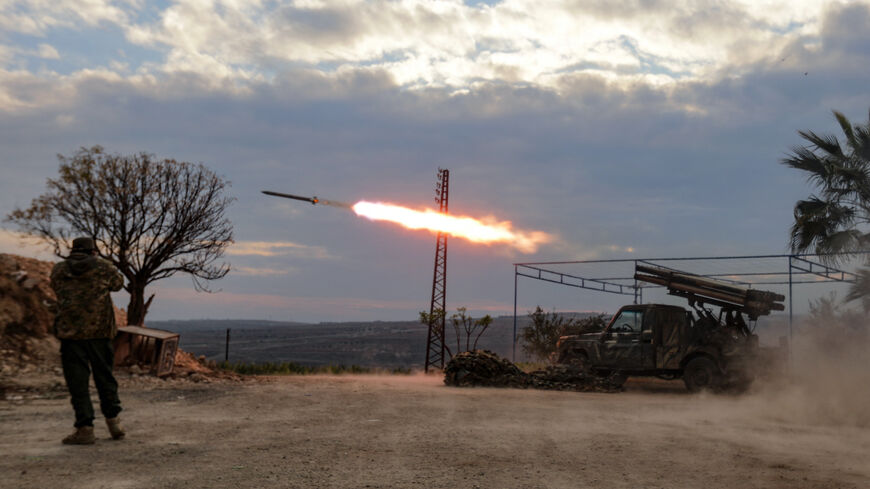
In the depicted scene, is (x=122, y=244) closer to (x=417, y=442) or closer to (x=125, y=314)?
(x=125, y=314)

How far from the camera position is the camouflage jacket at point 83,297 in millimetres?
7715

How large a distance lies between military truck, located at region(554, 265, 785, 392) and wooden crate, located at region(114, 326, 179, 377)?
11112 mm

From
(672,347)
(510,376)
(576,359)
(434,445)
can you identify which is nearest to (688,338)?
(672,347)

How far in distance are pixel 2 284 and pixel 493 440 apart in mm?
16056

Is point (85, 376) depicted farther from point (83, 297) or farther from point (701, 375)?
point (701, 375)

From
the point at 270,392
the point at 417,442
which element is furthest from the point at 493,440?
the point at 270,392

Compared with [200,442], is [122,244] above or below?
above

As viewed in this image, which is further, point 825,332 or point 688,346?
point 825,332

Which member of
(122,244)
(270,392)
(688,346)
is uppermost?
(122,244)

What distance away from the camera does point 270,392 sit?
1436 centimetres

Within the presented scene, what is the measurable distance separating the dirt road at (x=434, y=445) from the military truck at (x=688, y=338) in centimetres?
182

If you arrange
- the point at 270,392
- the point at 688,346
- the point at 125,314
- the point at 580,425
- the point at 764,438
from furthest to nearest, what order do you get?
the point at 125,314, the point at 688,346, the point at 270,392, the point at 580,425, the point at 764,438

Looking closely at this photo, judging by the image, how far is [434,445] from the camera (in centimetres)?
795

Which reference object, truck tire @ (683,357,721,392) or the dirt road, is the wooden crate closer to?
the dirt road
